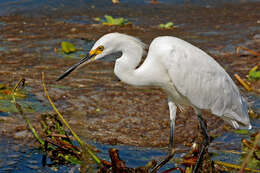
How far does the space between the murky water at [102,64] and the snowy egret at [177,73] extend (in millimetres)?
571

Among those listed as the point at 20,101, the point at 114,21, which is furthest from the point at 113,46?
the point at 114,21

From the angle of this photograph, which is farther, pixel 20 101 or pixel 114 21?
pixel 114 21

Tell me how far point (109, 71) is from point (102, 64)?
1.44 ft

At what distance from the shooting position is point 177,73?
13.4 feet

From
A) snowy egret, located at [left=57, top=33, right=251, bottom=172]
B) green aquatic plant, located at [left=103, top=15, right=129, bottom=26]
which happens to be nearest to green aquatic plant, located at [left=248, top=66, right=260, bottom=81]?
snowy egret, located at [left=57, top=33, right=251, bottom=172]

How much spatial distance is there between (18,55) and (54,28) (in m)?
2.35

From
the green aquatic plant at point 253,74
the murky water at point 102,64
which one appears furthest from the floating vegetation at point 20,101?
the green aquatic plant at point 253,74

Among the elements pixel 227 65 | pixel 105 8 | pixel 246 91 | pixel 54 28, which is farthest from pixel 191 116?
pixel 105 8

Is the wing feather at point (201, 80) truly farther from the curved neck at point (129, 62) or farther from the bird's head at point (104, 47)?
the bird's head at point (104, 47)

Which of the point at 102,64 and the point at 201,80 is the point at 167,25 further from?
the point at 201,80

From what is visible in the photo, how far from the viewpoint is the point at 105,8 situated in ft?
39.0

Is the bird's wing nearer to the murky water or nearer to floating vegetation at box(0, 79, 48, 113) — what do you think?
the murky water

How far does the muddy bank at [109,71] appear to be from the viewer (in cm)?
502

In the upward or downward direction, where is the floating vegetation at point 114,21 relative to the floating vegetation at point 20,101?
upward
